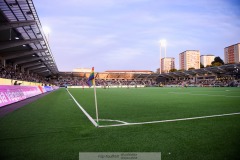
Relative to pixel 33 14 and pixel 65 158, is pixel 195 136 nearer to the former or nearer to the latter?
pixel 65 158

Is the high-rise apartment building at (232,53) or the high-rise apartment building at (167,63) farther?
the high-rise apartment building at (167,63)

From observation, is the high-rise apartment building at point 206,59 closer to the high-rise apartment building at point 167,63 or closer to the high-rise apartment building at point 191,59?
the high-rise apartment building at point 191,59

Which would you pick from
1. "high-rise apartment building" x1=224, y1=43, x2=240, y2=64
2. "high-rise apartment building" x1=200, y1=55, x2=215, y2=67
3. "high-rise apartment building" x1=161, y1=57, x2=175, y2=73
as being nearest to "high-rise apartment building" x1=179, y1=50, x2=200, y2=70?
"high-rise apartment building" x1=200, y1=55, x2=215, y2=67

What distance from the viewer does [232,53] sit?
465 ft

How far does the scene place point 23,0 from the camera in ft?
54.2

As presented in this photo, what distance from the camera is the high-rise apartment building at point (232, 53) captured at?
437ft

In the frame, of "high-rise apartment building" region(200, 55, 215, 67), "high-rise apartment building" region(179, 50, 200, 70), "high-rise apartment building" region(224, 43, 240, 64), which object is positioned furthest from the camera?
"high-rise apartment building" region(200, 55, 215, 67)

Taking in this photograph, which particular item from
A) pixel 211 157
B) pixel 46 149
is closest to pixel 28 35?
pixel 46 149

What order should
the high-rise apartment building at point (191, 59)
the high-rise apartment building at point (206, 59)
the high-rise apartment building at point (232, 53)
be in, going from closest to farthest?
the high-rise apartment building at point (232, 53) < the high-rise apartment building at point (191, 59) < the high-rise apartment building at point (206, 59)

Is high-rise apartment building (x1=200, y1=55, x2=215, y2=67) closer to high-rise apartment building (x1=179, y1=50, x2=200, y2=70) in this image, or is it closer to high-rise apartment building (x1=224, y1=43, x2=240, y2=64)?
high-rise apartment building (x1=179, y1=50, x2=200, y2=70)

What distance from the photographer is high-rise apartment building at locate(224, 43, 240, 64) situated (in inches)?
5241

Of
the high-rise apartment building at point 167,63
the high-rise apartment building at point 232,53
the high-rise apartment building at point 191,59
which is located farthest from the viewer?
the high-rise apartment building at point 167,63

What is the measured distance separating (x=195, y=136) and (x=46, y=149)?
119 inches

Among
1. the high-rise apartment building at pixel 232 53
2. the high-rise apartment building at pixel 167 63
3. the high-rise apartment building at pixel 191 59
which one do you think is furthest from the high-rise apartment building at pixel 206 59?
the high-rise apartment building at pixel 232 53
